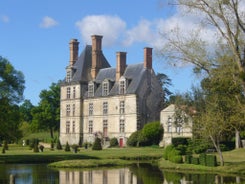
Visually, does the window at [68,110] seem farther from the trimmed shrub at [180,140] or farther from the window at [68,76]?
the trimmed shrub at [180,140]

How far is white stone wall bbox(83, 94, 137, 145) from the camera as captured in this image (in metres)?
57.6

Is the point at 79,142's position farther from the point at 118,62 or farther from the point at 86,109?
the point at 118,62

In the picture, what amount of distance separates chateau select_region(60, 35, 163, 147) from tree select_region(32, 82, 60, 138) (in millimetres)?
8645

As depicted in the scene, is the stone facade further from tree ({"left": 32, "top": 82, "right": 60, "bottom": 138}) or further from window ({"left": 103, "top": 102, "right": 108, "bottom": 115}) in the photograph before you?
tree ({"left": 32, "top": 82, "right": 60, "bottom": 138})

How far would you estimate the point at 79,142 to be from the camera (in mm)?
64312

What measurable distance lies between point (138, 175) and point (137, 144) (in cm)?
2741

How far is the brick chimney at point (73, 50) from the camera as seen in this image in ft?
218

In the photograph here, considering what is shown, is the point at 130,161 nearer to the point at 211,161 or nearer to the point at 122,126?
the point at 211,161

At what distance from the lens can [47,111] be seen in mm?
75562

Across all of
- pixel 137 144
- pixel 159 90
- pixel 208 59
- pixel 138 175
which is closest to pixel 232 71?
pixel 208 59

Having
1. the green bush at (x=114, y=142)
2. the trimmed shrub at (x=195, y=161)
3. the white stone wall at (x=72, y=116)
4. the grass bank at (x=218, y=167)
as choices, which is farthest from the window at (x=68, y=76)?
the trimmed shrub at (x=195, y=161)

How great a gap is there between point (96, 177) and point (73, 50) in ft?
→ 139

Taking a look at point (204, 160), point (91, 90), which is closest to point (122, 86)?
point (91, 90)

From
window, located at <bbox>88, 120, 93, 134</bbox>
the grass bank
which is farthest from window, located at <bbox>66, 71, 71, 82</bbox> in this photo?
the grass bank
